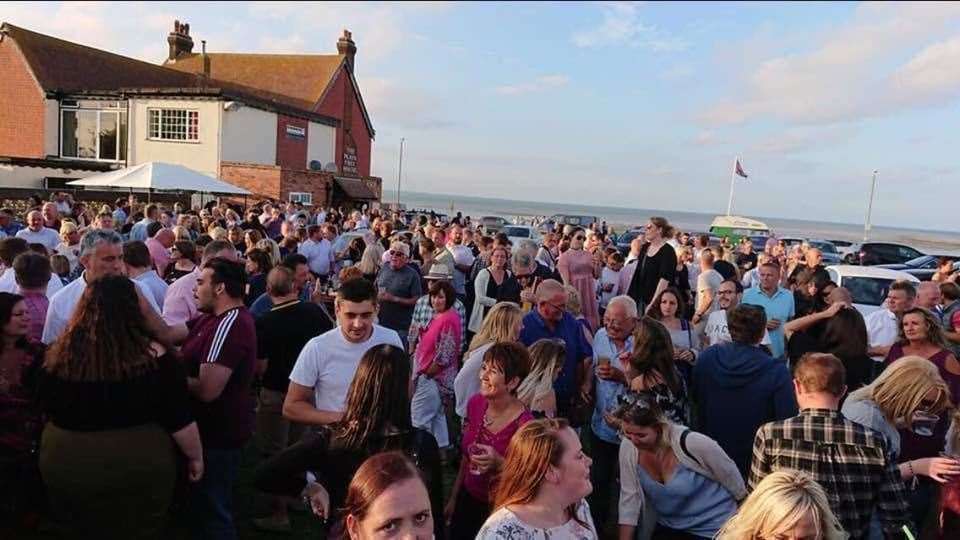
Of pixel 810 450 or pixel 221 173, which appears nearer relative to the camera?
pixel 810 450

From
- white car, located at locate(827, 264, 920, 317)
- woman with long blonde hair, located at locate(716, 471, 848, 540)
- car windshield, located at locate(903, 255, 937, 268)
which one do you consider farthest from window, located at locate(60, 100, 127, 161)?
car windshield, located at locate(903, 255, 937, 268)

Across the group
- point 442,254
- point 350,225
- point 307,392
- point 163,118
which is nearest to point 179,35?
point 163,118

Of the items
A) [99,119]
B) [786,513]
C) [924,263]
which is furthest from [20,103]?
[924,263]

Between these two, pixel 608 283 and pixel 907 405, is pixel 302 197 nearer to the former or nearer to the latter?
pixel 608 283

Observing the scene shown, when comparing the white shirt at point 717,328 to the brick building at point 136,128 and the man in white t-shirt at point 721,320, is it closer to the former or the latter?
the man in white t-shirt at point 721,320

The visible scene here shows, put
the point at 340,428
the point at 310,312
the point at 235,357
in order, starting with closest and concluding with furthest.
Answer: the point at 340,428, the point at 235,357, the point at 310,312

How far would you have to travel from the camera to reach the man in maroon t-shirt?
3.44 metres

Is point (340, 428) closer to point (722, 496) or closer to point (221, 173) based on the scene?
point (722, 496)

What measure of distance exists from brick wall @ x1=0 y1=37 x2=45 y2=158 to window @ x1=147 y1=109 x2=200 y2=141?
5153 millimetres

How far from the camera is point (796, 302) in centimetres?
780

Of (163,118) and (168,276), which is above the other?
(163,118)

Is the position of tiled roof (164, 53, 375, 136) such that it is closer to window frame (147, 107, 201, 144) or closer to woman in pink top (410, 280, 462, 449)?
window frame (147, 107, 201, 144)

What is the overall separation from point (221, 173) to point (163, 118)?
3.39m

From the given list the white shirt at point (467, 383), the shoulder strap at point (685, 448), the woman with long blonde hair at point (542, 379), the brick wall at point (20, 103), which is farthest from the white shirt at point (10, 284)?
the brick wall at point (20, 103)
